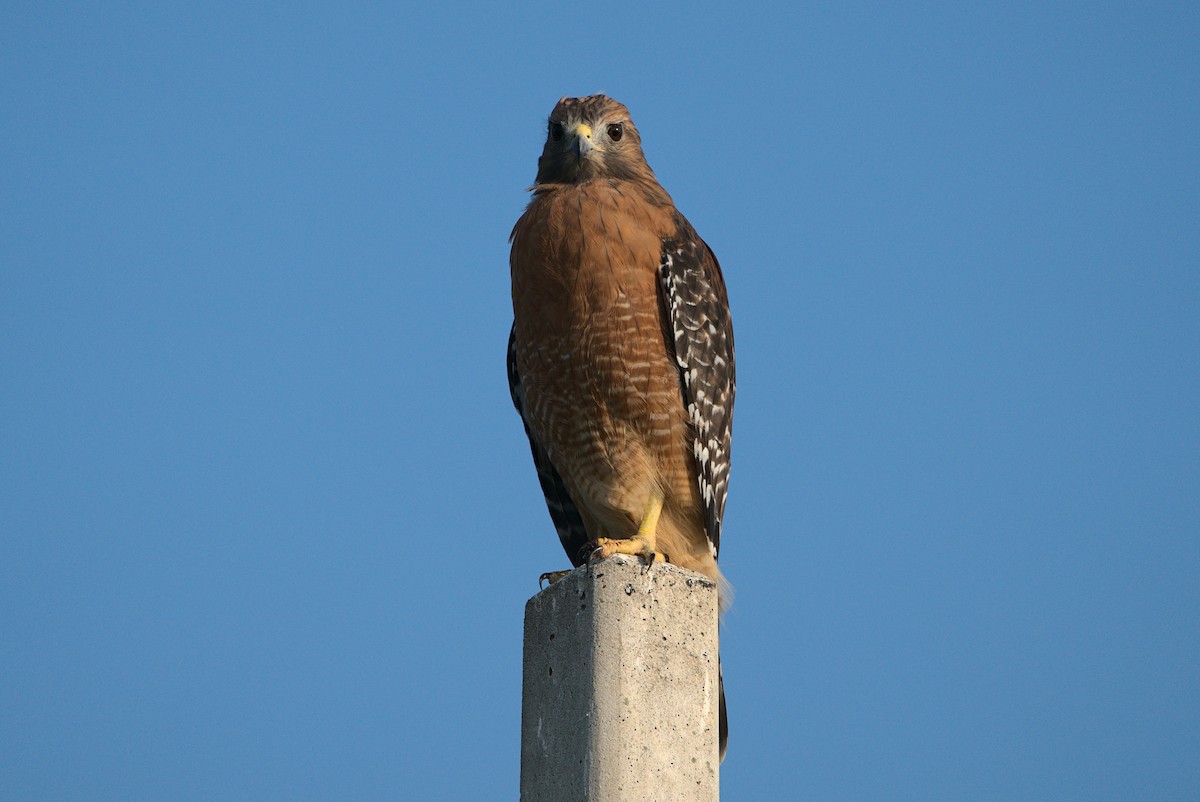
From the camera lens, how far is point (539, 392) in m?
6.56

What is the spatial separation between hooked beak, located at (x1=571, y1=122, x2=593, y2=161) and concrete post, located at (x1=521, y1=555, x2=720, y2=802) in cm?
247

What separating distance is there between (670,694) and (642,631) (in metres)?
0.24

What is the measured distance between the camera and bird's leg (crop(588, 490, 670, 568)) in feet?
18.0

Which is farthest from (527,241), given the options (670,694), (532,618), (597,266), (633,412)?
(670,694)

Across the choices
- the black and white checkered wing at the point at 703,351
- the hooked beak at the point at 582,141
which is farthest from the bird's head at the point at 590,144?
the black and white checkered wing at the point at 703,351

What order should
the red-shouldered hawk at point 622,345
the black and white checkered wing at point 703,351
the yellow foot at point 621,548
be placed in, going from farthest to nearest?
the black and white checkered wing at point 703,351 < the red-shouldered hawk at point 622,345 < the yellow foot at point 621,548

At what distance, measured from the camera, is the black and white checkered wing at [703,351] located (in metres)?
6.45

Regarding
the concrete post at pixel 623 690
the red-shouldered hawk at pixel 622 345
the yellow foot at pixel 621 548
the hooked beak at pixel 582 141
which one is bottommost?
the concrete post at pixel 623 690

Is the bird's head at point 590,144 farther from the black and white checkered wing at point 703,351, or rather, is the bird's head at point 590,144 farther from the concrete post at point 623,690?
the concrete post at point 623,690

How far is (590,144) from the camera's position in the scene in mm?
6770

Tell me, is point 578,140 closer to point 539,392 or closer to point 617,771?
point 539,392

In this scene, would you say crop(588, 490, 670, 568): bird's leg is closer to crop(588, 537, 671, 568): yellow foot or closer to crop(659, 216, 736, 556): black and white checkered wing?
crop(588, 537, 671, 568): yellow foot

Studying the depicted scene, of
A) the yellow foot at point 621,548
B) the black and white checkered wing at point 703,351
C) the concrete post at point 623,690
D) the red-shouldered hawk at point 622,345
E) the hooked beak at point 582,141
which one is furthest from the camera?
the hooked beak at point 582,141

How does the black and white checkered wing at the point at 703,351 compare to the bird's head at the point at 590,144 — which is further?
the bird's head at the point at 590,144
